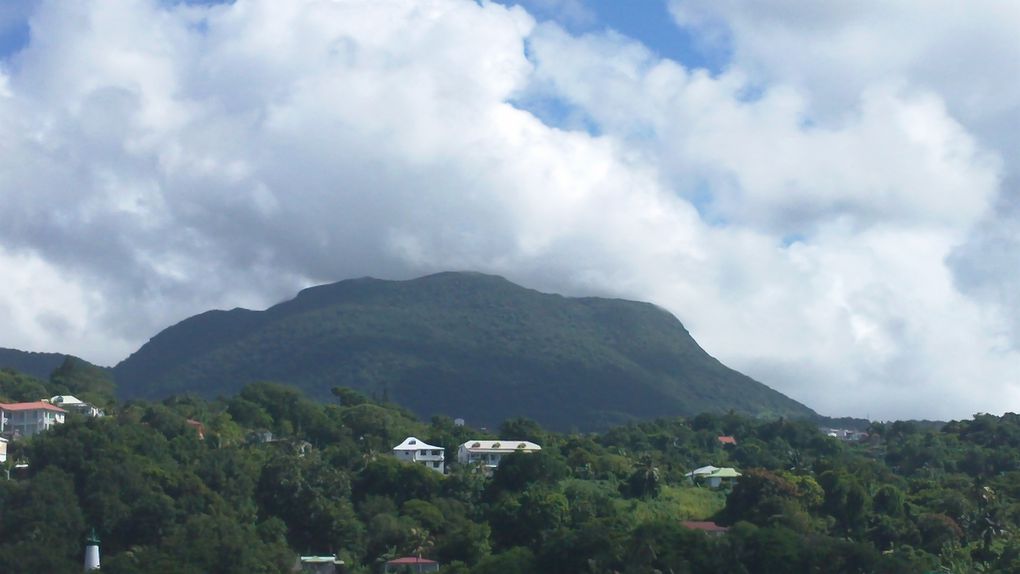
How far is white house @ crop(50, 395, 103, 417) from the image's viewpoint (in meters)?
119

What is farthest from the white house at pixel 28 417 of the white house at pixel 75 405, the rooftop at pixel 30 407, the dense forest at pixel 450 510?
the dense forest at pixel 450 510

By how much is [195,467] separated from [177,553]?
15439mm

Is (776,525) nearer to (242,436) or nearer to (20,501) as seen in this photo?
(20,501)

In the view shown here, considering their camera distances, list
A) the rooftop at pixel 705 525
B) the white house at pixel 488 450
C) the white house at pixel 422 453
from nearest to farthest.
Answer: the rooftop at pixel 705 525 → the white house at pixel 422 453 → the white house at pixel 488 450

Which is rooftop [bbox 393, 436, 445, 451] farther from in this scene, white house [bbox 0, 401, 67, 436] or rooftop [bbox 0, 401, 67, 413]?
rooftop [bbox 0, 401, 67, 413]

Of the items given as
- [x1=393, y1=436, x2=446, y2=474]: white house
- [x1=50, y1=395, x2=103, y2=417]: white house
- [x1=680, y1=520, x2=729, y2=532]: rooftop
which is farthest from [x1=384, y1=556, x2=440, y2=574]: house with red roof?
[x1=50, y1=395, x2=103, y2=417]: white house

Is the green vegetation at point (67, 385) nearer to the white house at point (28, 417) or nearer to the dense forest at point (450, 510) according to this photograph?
the white house at point (28, 417)

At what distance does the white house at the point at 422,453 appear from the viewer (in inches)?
4306

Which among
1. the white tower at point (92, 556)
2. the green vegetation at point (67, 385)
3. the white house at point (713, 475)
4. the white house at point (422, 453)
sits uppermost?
the green vegetation at point (67, 385)

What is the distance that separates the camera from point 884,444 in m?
144

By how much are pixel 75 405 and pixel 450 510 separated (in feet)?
159

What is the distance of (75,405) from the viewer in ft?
400

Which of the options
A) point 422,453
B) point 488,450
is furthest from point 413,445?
point 488,450

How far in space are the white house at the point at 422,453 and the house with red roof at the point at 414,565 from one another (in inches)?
1226
